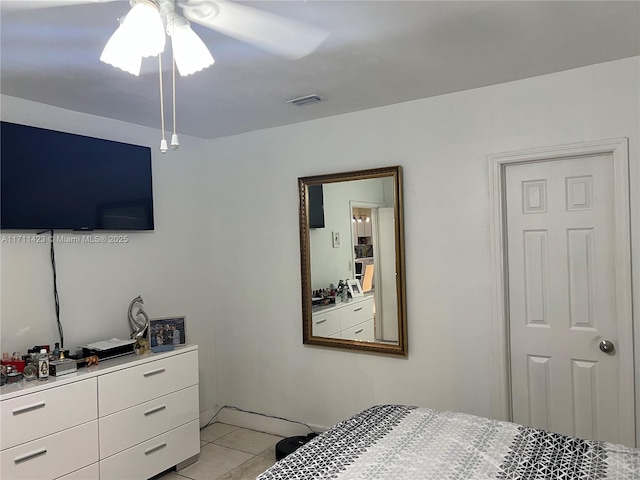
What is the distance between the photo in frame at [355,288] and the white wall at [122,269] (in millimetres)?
1457

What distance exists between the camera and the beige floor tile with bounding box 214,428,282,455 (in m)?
3.58

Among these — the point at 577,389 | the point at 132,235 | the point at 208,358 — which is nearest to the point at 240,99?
the point at 132,235

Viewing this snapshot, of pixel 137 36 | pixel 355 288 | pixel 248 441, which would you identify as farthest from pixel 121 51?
pixel 248 441

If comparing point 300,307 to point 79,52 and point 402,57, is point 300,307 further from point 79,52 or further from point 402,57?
point 79,52

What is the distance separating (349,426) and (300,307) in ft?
5.37

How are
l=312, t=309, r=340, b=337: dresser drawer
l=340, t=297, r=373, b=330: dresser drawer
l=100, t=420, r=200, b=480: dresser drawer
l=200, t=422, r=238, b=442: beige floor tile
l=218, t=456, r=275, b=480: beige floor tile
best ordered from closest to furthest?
l=100, t=420, r=200, b=480: dresser drawer
l=218, t=456, r=275, b=480: beige floor tile
l=340, t=297, r=373, b=330: dresser drawer
l=312, t=309, r=340, b=337: dresser drawer
l=200, t=422, r=238, b=442: beige floor tile

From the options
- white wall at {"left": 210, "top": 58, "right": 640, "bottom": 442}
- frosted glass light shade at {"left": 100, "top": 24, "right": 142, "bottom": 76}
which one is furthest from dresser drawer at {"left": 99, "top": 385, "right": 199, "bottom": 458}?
frosted glass light shade at {"left": 100, "top": 24, "right": 142, "bottom": 76}

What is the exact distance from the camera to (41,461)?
2.48 meters

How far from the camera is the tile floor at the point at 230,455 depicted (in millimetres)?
3182

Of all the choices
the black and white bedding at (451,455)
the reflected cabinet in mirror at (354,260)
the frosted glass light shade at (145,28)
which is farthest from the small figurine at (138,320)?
the frosted glass light shade at (145,28)

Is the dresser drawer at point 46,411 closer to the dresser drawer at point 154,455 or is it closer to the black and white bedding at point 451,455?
the dresser drawer at point 154,455

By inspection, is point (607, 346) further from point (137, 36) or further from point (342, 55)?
point (137, 36)

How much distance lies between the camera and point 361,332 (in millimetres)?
3395

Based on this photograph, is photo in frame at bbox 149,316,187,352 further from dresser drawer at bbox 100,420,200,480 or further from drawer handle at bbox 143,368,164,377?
dresser drawer at bbox 100,420,200,480
